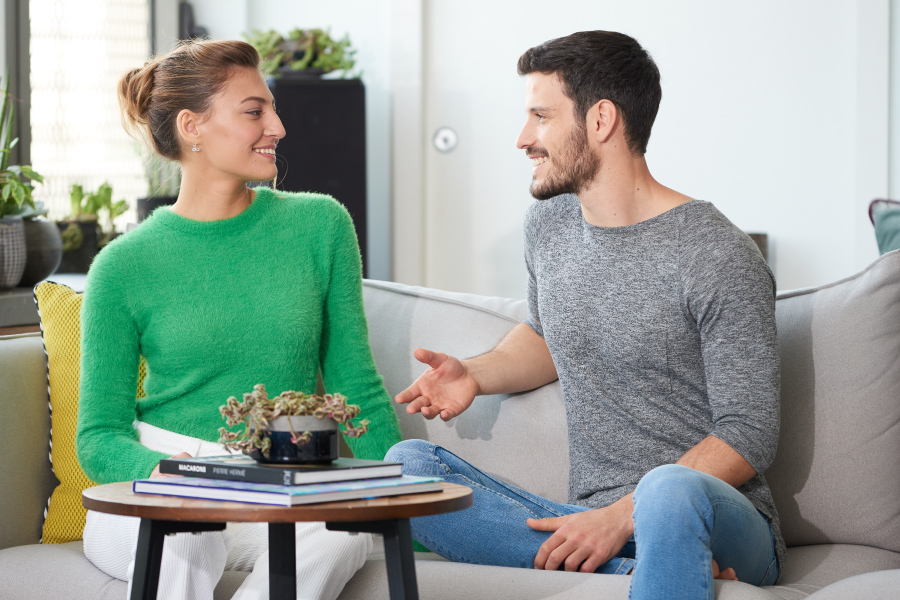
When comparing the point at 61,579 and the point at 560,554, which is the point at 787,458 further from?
the point at 61,579

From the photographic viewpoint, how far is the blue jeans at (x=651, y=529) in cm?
119

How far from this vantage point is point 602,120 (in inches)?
68.7

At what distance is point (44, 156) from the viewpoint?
3953 mm

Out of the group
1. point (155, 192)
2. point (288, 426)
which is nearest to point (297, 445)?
point (288, 426)

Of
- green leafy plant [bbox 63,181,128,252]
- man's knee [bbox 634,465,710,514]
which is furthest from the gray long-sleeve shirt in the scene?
green leafy plant [bbox 63,181,128,252]

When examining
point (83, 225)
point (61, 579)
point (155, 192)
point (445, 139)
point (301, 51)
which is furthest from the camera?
point (445, 139)

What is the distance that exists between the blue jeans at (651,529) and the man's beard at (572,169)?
1.62ft

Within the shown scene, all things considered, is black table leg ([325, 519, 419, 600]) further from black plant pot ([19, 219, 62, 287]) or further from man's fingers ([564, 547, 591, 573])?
black plant pot ([19, 219, 62, 287])

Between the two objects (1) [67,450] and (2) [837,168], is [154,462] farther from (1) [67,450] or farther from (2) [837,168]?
(2) [837,168]

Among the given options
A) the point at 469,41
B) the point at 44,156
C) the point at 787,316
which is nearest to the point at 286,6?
the point at 469,41

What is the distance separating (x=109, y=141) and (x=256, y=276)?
2813 mm

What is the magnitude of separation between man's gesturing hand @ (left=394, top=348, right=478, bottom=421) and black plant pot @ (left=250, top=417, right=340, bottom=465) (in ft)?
1.64

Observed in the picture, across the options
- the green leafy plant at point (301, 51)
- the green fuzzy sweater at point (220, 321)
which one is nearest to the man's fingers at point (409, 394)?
the green fuzzy sweater at point (220, 321)

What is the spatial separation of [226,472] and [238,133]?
0.89 m
